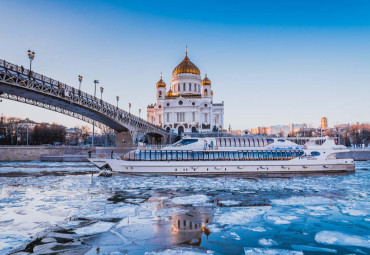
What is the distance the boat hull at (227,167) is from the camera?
2466 cm

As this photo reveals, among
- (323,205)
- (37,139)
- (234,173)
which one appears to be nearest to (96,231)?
(323,205)

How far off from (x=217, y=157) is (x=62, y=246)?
19592 mm

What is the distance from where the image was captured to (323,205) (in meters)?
13.1

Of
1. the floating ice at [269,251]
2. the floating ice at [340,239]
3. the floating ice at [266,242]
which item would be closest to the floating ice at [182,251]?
the floating ice at [269,251]

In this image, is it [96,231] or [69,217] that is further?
[69,217]

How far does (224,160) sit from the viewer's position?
25.9 m

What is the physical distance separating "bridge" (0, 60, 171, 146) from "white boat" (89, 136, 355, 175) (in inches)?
685

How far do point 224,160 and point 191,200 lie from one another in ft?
39.8

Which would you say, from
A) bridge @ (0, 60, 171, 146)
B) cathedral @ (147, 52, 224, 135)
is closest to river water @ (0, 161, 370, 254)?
bridge @ (0, 60, 171, 146)

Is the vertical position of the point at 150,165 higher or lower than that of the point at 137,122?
lower

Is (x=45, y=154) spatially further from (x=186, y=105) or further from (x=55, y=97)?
(x=186, y=105)

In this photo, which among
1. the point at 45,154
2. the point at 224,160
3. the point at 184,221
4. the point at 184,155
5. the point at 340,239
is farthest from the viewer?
the point at 45,154

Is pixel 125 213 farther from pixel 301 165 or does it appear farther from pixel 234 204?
pixel 301 165

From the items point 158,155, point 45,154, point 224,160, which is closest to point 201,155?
point 224,160
